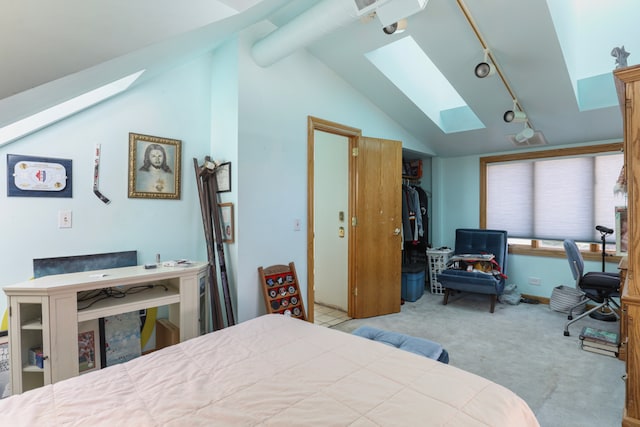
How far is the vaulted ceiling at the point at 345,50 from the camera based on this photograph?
105cm

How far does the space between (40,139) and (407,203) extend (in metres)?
3.95

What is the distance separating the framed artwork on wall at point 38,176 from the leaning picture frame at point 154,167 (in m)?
0.40

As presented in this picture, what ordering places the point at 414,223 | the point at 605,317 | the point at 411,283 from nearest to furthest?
the point at 605,317, the point at 411,283, the point at 414,223

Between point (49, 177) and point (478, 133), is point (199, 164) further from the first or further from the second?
point (478, 133)

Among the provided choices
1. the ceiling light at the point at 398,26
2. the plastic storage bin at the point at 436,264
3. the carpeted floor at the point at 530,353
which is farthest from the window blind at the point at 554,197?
the ceiling light at the point at 398,26

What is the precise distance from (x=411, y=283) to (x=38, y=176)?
398 centimetres

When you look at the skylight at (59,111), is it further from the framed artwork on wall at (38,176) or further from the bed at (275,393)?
the bed at (275,393)

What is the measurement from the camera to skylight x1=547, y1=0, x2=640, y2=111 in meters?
2.61

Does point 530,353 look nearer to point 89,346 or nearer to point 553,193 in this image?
point 553,193

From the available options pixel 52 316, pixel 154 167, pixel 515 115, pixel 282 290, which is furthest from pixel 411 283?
pixel 52 316

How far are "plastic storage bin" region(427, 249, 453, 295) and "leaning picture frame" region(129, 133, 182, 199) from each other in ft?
11.7

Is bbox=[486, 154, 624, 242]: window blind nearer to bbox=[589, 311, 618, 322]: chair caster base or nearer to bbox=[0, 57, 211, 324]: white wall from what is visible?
bbox=[589, 311, 618, 322]: chair caster base

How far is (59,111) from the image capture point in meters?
2.05

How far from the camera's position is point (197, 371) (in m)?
1.24
